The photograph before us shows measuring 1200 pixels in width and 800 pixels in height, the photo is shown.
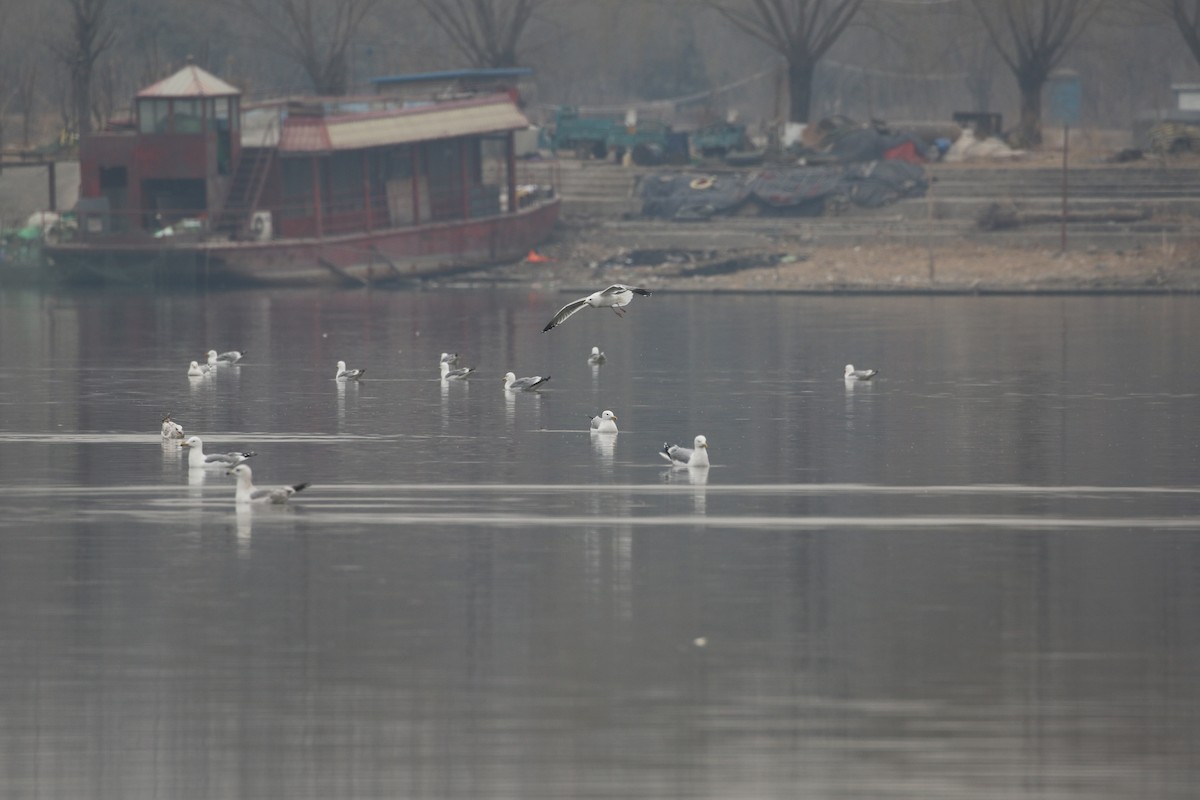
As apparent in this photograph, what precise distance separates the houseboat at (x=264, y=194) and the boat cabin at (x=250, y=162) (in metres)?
0.05

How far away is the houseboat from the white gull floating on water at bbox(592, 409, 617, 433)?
3954cm

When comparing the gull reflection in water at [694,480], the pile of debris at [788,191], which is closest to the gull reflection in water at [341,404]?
the gull reflection in water at [694,480]

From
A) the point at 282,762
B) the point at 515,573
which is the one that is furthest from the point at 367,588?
the point at 282,762

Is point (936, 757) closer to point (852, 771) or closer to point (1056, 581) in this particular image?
point (852, 771)

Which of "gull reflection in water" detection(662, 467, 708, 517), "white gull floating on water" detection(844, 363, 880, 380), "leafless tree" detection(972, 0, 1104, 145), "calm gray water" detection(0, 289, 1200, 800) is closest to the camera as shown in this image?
"calm gray water" detection(0, 289, 1200, 800)

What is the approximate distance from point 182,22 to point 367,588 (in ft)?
319

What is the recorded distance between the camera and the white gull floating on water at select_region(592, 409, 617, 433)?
3170 cm

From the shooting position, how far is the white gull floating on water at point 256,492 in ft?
80.8

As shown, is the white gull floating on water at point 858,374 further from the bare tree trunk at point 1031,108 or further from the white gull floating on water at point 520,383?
the bare tree trunk at point 1031,108

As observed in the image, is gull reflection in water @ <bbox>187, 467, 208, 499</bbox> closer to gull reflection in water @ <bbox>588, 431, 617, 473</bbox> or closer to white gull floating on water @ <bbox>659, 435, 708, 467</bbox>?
gull reflection in water @ <bbox>588, 431, 617, 473</bbox>

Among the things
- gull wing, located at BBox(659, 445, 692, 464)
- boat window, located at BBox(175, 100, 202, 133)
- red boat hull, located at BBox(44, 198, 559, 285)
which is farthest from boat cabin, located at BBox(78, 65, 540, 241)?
gull wing, located at BBox(659, 445, 692, 464)

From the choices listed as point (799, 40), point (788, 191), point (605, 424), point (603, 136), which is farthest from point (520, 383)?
point (799, 40)

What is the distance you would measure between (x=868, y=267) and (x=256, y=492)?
4831cm

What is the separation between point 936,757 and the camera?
49.0 feet
